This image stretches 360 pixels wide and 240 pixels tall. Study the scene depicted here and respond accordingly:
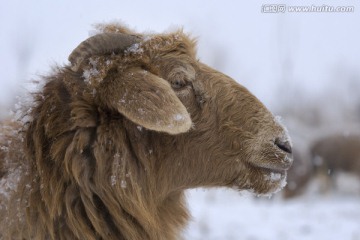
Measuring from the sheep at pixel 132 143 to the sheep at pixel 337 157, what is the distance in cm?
1621

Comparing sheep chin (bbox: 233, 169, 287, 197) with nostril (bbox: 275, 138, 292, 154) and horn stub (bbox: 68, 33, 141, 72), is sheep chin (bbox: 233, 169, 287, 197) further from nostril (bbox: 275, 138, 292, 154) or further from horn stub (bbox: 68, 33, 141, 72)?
horn stub (bbox: 68, 33, 141, 72)

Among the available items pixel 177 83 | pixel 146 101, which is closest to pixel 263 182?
pixel 177 83

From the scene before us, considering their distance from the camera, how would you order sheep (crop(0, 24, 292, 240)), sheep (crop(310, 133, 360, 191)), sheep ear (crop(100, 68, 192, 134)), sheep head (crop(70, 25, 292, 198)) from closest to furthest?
sheep ear (crop(100, 68, 192, 134))
sheep (crop(0, 24, 292, 240))
sheep head (crop(70, 25, 292, 198))
sheep (crop(310, 133, 360, 191))

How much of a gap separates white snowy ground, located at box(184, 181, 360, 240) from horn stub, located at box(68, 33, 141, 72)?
3905 mm

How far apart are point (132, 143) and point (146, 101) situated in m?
0.47

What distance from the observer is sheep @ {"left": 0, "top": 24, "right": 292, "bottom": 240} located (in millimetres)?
3791

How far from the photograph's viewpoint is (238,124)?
14.0 feet

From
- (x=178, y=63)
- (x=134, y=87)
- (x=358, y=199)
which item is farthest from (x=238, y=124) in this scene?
(x=358, y=199)

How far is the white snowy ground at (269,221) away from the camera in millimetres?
9570

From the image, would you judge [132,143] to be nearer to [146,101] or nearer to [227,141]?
[146,101]

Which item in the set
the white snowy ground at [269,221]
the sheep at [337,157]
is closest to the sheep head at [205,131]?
the white snowy ground at [269,221]

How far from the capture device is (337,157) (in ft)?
66.6

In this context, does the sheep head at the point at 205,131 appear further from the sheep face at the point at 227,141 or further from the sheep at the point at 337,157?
the sheep at the point at 337,157

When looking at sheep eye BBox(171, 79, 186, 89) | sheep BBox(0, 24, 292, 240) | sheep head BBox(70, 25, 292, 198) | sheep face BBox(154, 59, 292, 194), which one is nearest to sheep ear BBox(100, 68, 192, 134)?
sheep BBox(0, 24, 292, 240)
